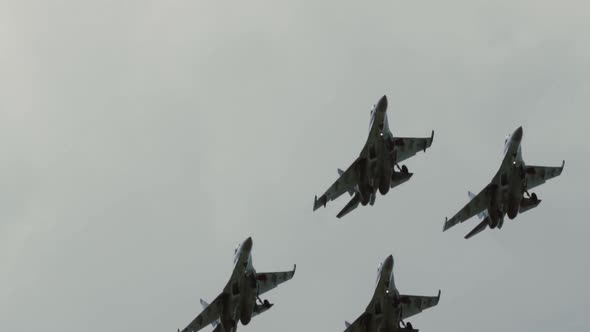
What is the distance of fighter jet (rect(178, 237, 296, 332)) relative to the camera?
6334 inches

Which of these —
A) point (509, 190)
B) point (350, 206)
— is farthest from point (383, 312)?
point (509, 190)

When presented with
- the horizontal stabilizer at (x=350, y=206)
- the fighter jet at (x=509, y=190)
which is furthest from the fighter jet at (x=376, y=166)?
the fighter jet at (x=509, y=190)

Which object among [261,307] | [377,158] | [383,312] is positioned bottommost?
[383,312]

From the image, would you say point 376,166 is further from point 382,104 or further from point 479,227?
point 479,227

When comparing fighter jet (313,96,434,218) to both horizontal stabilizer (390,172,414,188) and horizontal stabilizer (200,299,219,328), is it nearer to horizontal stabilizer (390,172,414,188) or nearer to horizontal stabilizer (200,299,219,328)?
horizontal stabilizer (390,172,414,188)

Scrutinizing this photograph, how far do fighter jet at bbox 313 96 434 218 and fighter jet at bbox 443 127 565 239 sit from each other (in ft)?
20.4

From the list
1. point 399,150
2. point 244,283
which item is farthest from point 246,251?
point 399,150

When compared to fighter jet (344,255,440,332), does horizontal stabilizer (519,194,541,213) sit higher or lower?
higher

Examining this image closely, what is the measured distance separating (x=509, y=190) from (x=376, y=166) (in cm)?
1085

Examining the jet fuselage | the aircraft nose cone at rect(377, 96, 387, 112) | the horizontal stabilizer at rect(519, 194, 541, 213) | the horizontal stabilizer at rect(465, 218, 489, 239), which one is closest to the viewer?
the aircraft nose cone at rect(377, 96, 387, 112)

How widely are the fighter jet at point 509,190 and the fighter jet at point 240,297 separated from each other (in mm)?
15952

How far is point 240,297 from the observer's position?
162 metres

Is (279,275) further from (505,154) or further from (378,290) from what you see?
(505,154)

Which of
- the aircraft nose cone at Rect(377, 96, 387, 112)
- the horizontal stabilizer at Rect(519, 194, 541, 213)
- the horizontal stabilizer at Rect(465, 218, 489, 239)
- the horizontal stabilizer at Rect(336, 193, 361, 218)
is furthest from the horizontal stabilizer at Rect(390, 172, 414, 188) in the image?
the horizontal stabilizer at Rect(519, 194, 541, 213)
